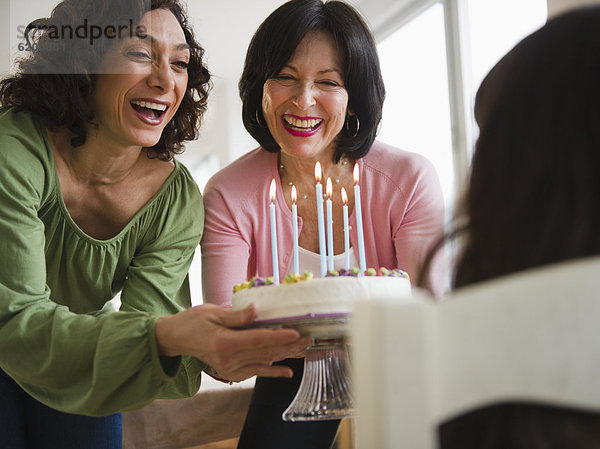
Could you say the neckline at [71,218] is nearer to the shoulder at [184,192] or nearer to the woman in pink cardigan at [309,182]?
the shoulder at [184,192]

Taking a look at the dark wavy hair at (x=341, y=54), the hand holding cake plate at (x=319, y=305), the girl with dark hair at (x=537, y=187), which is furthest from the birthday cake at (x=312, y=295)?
the dark wavy hair at (x=341, y=54)

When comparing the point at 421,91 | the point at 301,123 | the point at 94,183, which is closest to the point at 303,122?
the point at 301,123

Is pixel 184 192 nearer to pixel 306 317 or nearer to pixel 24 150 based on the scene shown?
pixel 24 150

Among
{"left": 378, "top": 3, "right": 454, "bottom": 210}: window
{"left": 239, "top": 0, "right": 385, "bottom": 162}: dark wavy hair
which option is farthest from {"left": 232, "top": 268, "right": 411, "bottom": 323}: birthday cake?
{"left": 378, "top": 3, "right": 454, "bottom": 210}: window

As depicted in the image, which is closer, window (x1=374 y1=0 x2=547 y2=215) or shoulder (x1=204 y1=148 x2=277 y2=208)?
→ shoulder (x1=204 y1=148 x2=277 y2=208)

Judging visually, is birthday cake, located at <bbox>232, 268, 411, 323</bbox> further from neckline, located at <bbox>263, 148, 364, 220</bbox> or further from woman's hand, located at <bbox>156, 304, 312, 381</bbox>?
neckline, located at <bbox>263, 148, 364, 220</bbox>

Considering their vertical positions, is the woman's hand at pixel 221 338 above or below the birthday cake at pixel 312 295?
below

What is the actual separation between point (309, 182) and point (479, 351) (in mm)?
1387

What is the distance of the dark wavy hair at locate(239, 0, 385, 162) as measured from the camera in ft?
5.76

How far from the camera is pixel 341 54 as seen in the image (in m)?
1.78

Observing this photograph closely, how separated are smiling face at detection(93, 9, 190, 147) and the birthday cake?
0.59m

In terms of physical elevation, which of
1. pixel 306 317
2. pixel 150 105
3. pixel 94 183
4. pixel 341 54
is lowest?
pixel 306 317

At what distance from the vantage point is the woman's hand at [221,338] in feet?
3.41

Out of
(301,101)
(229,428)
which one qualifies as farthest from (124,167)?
(229,428)
